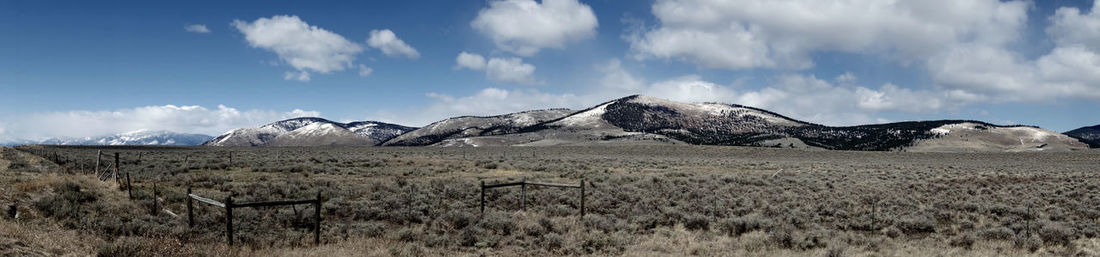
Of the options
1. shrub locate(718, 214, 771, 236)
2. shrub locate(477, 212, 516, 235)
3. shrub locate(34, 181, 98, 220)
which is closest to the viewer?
shrub locate(34, 181, 98, 220)

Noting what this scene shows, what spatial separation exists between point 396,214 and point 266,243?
5161 millimetres

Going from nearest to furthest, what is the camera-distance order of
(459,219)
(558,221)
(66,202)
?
1. (66,202)
2. (459,219)
3. (558,221)

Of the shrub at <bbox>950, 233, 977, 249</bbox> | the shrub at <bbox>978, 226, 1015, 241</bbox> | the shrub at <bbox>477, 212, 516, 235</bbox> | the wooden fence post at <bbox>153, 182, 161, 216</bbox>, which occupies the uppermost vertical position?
the wooden fence post at <bbox>153, 182, 161, 216</bbox>

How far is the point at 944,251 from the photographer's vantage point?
13312 millimetres

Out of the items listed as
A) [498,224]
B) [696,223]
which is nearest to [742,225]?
[696,223]

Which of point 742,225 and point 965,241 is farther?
point 742,225

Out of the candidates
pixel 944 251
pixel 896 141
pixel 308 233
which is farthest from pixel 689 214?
pixel 896 141

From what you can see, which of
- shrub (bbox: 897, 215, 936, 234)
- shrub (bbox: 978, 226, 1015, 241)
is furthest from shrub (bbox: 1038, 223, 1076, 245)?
shrub (bbox: 897, 215, 936, 234)

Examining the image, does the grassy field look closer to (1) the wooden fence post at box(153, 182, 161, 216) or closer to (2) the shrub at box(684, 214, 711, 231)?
(2) the shrub at box(684, 214, 711, 231)

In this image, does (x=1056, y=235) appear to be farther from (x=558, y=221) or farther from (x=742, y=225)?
(x=558, y=221)

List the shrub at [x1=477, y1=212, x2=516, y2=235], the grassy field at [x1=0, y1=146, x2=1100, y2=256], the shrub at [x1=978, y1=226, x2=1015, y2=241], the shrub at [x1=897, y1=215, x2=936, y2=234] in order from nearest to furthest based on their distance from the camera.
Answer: the grassy field at [x1=0, y1=146, x2=1100, y2=256], the shrub at [x1=978, y1=226, x2=1015, y2=241], the shrub at [x1=477, y1=212, x2=516, y2=235], the shrub at [x1=897, y1=215, x2=936, y2=234]

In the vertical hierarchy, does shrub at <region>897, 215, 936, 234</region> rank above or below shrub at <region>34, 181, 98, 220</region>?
below

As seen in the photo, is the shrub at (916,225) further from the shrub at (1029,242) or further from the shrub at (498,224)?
the shrub at (498,224)

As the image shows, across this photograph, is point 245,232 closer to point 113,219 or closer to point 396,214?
point 113,219
